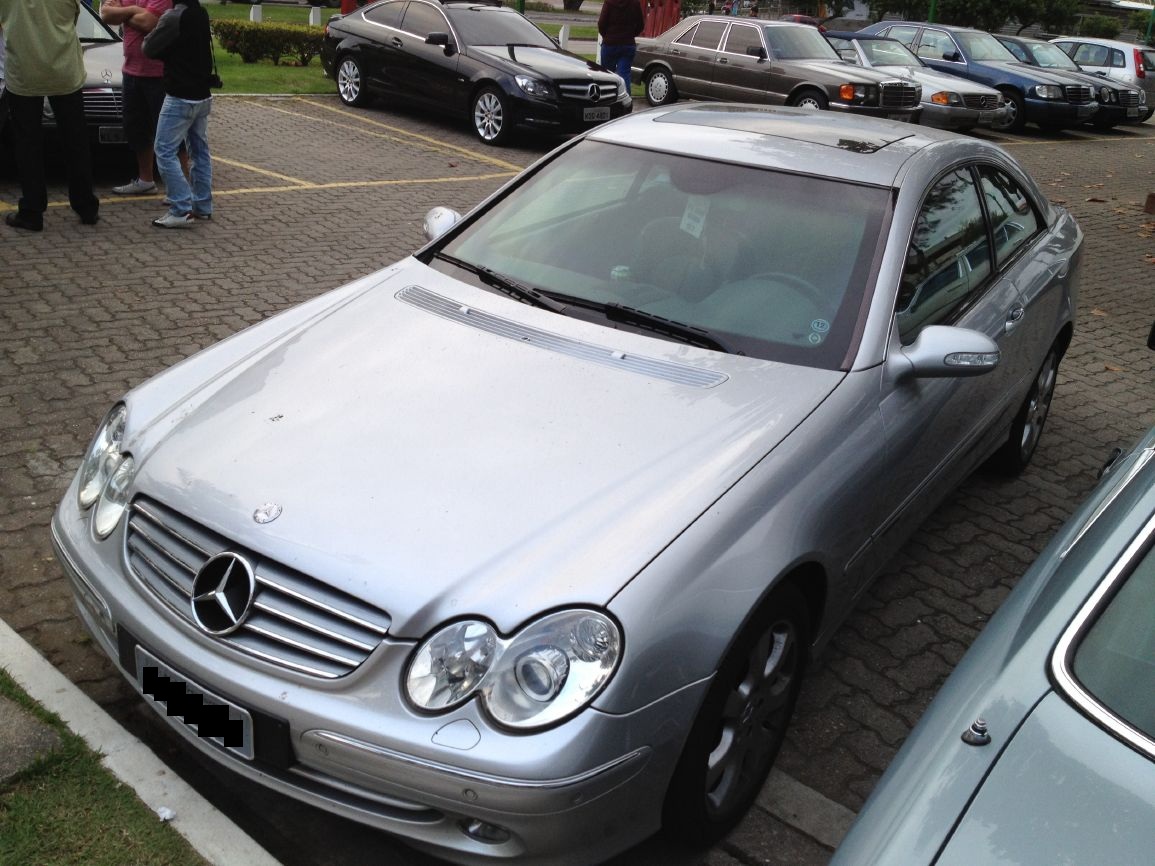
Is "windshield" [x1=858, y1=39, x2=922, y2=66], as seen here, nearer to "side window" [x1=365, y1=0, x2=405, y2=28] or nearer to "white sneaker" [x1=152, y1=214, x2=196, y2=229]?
"side window" [x1=365, y1=0, x2=405, y2=28]

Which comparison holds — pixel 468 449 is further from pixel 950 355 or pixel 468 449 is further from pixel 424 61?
pixel 424 61

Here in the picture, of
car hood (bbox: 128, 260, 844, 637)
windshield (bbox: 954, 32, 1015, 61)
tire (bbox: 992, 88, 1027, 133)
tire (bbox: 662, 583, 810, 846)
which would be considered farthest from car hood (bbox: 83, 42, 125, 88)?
windshield (bbox: 954, 32, 1015, 61)

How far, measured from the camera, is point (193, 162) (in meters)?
8.18

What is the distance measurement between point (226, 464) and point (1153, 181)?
15616 millimetres

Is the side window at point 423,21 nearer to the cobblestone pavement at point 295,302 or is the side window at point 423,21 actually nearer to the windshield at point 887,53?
the cobblestone pavement at point 295,302

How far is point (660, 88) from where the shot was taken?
17875 mm

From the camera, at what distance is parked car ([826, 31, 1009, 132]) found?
16844 mm

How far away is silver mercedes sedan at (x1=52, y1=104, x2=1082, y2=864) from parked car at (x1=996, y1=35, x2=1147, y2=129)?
18.5 meters

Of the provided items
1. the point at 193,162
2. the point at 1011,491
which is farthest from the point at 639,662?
the point at 193,162

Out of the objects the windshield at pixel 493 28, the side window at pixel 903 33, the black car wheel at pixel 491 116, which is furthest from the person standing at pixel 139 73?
the side window at pixel 903 33

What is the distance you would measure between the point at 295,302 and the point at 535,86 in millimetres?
6571

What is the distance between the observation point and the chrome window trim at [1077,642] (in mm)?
1949

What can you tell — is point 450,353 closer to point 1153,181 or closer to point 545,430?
point 545,430

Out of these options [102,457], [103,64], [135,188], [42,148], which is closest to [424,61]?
[103,64]
